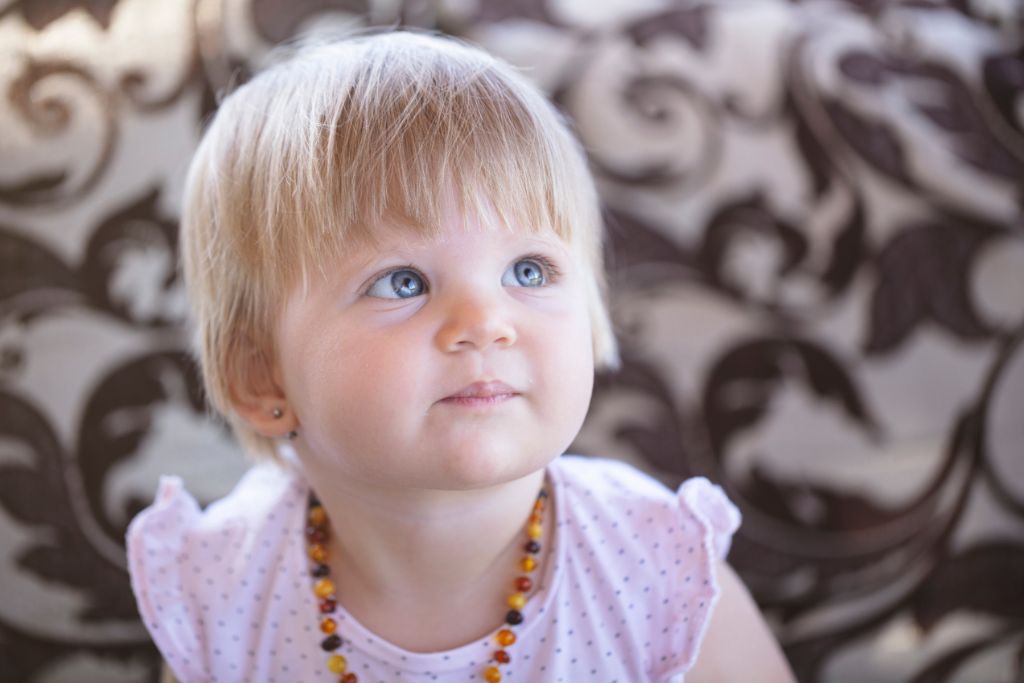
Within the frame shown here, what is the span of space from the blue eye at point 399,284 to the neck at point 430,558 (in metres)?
0.13

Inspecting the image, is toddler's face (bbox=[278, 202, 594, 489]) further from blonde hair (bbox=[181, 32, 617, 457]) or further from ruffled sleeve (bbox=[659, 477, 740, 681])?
ruffled sleeve (bbox=[659, 477, 740, 681])

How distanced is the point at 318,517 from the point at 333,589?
54 mm

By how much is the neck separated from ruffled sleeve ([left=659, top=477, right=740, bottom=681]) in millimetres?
92

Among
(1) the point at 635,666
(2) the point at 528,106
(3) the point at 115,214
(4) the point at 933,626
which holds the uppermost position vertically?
(2) the point at 528,106

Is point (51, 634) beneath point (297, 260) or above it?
beneath

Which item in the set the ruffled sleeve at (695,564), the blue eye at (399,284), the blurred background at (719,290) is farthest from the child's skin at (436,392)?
the blurred background at (719,290)

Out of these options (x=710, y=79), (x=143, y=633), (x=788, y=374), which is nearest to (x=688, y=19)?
(x=710, y=79)

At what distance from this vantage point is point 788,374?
0.80 metres

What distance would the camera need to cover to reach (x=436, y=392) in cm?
51

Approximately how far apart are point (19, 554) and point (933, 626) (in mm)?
714

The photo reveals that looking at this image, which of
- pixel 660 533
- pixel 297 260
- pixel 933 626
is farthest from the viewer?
pixel 933 626

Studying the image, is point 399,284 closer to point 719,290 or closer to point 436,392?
point 436,392

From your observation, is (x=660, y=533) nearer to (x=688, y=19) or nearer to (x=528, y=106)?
(x=528, y=106)

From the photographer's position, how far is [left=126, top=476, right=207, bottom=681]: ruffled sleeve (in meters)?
0.65
